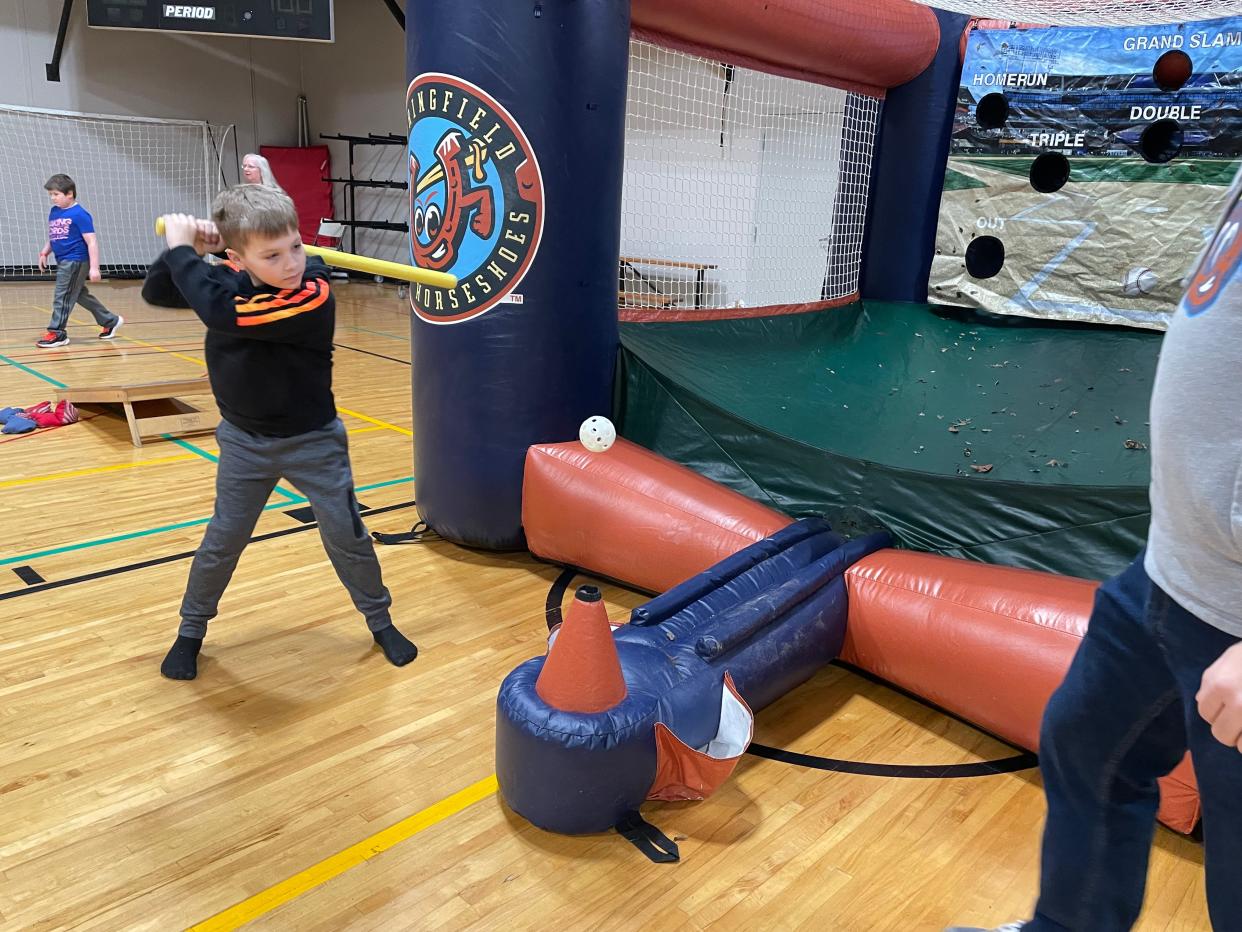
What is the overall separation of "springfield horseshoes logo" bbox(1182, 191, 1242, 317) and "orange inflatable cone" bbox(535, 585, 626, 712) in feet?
3.84

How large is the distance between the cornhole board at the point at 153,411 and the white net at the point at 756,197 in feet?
7.86

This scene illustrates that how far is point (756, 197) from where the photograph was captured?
468 centimetres

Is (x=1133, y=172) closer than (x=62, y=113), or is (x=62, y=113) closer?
(x=1133, y=172)

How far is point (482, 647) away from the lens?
8.68 feet

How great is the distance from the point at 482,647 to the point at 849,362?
2.02m

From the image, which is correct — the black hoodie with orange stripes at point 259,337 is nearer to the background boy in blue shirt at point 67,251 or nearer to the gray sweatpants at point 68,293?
the background boy in blue shirt at point 67,251

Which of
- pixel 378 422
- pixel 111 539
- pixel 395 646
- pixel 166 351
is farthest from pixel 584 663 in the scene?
pixel 166 351

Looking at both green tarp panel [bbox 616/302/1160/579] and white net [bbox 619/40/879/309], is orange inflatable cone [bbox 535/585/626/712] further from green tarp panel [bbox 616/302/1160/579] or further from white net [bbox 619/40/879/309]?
white net [bbox 619/40/879/309]

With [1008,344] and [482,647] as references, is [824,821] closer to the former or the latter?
[482,647]

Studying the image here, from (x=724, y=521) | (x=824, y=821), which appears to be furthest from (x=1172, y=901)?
(x=724, y=521)

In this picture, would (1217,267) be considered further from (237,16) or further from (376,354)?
(237,16)

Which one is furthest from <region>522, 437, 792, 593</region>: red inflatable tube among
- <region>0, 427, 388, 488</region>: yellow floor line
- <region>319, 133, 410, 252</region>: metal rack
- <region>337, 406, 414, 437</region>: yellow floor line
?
<region>319, 133, 410, 252</region>: metal rack

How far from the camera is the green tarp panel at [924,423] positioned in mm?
2500

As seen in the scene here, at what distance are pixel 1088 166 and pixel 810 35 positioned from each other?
142cm
